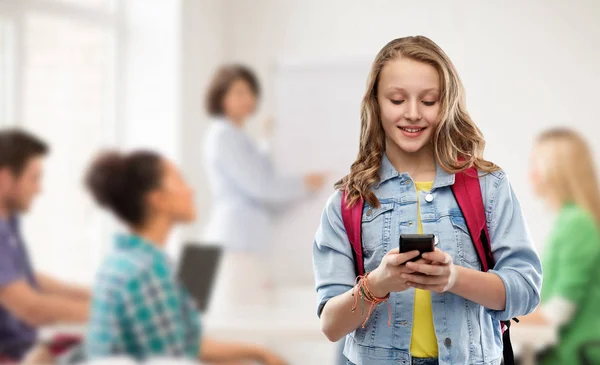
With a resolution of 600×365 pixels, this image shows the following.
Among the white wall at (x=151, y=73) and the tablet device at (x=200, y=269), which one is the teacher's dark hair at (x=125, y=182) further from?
the white wall at (x=151, y=73)

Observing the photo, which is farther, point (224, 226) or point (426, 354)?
point (224, 226)

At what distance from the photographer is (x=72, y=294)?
2270 mm

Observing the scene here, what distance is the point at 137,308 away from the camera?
5.63 ft

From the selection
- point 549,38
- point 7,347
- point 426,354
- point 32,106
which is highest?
point 549,38

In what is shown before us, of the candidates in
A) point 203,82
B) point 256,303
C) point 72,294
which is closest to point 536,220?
point 256,303

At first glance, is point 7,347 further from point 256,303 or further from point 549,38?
point 549,38

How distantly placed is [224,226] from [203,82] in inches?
29.6

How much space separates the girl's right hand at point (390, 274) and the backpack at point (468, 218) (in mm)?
45

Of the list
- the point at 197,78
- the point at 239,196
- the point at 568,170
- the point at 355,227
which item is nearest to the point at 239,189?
the point at 239,196

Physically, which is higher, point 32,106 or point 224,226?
point 32,106

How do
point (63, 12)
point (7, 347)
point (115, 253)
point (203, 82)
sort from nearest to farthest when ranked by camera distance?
point (115, 253) → point (7, 347) → point (63, 12) → point (203, 82)

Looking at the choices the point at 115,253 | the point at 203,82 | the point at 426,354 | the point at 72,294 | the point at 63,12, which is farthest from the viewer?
the point at 203,82

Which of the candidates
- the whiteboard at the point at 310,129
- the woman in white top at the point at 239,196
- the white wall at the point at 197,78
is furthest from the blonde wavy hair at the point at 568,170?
the white wall at the point at 197,78

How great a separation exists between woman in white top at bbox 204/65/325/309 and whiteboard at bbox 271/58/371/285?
0.52 ft
